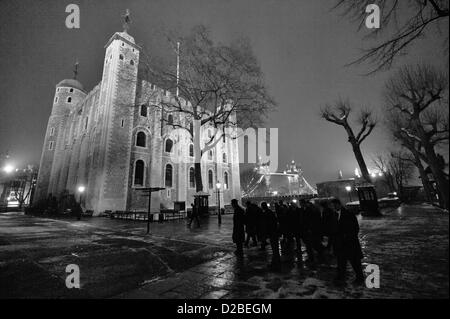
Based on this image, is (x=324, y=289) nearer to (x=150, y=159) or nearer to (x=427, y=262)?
(x=427, y=262)

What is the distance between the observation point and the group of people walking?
377 centimetres

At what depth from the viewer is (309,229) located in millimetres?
5824

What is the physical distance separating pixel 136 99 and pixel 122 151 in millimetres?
7886

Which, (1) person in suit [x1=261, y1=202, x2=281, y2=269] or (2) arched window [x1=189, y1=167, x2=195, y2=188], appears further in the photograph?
(2) arched window [x1=189, y1=167, x2=195, y2=188]

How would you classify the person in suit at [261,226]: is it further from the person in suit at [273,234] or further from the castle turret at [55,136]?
the castle turret at [55,136]

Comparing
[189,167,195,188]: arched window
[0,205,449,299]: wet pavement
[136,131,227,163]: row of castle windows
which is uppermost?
[136,131,227,163]: row of castle windows

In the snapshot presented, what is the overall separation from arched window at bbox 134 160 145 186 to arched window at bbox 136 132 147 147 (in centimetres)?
234

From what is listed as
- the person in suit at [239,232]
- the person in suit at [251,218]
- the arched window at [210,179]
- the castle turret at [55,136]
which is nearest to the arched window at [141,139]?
the arched window at [210,179]

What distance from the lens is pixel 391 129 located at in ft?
65.4

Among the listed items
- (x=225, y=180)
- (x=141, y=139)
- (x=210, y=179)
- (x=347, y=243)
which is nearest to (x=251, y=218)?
(x=347, y=243)

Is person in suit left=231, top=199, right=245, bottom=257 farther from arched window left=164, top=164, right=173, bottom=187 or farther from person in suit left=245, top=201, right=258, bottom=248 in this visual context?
arched window left=164, top=164, right=173, bottom=187

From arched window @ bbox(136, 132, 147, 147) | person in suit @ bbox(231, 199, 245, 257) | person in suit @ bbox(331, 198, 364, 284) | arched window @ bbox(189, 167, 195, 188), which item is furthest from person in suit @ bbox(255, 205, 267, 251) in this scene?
arched window @ bbox(189, 167, 195, 188)

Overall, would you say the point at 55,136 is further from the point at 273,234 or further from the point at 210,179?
the point at 273,234

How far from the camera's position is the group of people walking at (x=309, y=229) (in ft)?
12.4
